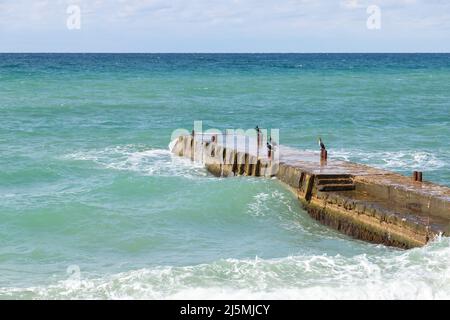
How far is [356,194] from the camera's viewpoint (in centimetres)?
1925

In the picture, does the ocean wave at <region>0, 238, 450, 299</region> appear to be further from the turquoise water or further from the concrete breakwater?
the concrete breakwater

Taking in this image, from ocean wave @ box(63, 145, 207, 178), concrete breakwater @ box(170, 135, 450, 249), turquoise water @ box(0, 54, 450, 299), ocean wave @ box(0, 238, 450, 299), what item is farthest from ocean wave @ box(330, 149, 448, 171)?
ocean wave @ box(0, 238, 450, 299)

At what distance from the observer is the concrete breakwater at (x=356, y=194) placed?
657 inches

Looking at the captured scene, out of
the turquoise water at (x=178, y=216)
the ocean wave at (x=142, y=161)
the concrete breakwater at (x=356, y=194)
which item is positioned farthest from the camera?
the ocean wave at (x=142, y=161)

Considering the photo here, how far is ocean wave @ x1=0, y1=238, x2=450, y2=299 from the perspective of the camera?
13273mm

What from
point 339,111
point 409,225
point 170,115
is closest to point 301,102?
point 339,111

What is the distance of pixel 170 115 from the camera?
4453 cm

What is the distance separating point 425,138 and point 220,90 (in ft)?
105

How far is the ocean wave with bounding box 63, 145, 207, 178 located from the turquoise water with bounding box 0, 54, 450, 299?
7 centimetres

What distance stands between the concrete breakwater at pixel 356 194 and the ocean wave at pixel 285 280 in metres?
1.29

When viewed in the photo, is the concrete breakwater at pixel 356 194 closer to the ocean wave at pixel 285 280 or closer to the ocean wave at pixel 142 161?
the ocean wave at pixel 285 280

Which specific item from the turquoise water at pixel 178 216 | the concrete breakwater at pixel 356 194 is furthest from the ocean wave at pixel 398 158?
the concrete breakwater at pixel 356 194

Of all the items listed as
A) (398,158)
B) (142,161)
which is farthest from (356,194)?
(142,161)
